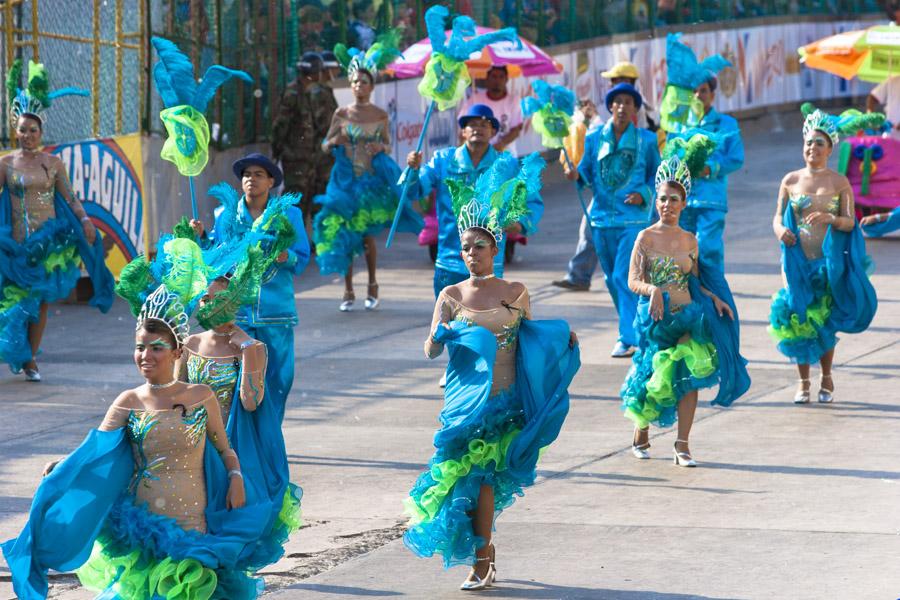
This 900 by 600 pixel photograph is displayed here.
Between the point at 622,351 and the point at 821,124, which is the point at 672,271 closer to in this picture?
the point at 821,124

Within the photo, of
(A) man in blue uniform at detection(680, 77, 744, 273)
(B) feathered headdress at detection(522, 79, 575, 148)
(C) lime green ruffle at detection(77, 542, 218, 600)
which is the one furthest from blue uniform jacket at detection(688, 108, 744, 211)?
(C) lime green ruffle at detection(77, 542, 218, 600)

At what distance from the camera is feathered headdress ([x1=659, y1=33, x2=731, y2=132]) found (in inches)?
551

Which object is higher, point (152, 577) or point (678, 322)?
point (678, 322)

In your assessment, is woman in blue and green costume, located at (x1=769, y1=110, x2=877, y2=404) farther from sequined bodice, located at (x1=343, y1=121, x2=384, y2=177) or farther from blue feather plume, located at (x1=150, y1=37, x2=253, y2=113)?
sequined bodice, located at (x1=343, y1=121, x2=384, y2=177)

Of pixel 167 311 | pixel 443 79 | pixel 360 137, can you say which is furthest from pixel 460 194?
pixel 360 137

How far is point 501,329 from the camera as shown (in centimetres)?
788

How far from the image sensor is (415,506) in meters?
7.84

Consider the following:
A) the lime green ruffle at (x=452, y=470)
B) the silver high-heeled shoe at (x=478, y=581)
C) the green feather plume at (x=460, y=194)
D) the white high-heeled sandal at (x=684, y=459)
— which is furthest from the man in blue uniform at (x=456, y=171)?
the silver high-heeled shoe at (x=478, y=581)

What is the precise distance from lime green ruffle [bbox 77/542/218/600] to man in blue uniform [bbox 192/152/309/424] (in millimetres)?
2876

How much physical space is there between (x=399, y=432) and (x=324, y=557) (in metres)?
2.99

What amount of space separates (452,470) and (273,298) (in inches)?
85.8

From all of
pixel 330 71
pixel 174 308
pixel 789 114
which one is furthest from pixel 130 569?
pixel 789 114

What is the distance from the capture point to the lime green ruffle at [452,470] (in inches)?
306

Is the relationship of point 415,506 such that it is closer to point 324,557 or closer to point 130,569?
point 324,557
